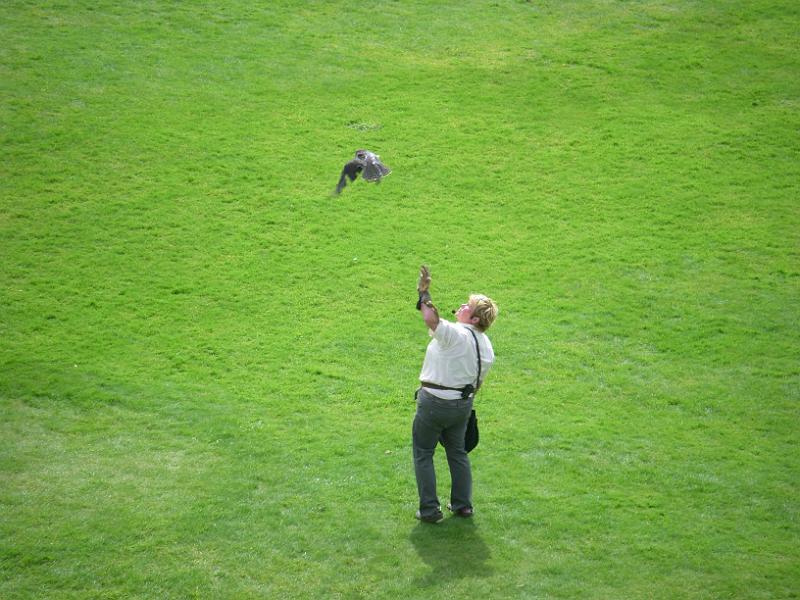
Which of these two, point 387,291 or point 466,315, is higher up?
point 466,315

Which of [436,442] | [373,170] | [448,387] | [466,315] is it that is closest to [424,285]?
[466,315]

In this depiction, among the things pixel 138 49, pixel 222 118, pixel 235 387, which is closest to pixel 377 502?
pixel 235 387

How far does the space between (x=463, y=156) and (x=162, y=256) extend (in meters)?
6.27

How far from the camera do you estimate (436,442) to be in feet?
28.7

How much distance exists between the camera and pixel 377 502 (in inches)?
364

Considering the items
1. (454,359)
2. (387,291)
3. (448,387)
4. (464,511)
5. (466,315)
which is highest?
(466,315)

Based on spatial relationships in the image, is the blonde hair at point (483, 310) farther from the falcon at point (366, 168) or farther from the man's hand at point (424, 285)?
the falcon at point (366, 168)

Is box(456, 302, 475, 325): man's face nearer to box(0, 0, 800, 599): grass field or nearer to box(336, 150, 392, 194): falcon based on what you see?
box(336, 150, 392, 194): falcon

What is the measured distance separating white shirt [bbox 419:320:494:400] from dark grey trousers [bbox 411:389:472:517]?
13cm

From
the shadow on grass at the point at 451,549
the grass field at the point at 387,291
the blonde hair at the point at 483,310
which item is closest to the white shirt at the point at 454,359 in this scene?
the blonde hair at the point at 483,310

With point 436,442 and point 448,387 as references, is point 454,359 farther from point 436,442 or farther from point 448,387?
point 436,442

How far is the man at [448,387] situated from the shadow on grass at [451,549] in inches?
6.2

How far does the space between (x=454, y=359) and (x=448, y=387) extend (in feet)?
0.92

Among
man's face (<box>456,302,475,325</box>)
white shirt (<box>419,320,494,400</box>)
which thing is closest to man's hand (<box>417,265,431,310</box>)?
white shirt (<box>419,320,494,400</box>)
